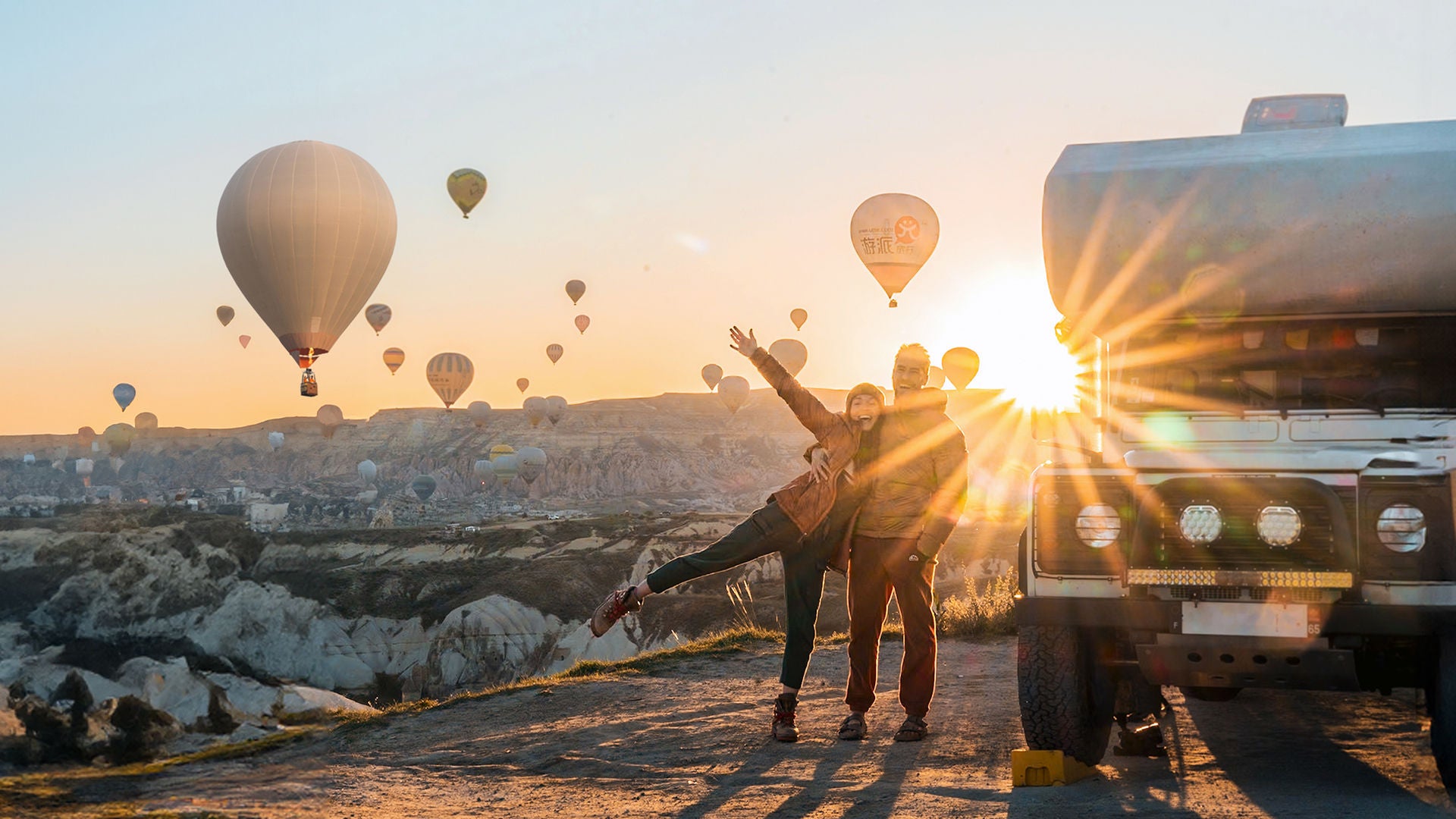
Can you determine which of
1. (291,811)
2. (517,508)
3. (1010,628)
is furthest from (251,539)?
(291,811)

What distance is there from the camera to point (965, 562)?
176 feet

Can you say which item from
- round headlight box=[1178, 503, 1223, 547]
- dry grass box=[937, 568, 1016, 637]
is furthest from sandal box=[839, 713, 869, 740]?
dry grass box=[937, 568, 1016, 637]

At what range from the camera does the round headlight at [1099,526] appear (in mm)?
5973

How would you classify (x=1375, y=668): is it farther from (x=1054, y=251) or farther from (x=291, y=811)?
(x=291, y=811)

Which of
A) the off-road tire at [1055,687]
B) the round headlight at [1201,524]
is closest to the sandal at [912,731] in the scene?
the off-road tire at [1055,687]

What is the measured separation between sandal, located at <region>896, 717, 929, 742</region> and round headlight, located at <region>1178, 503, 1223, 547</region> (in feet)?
7.40

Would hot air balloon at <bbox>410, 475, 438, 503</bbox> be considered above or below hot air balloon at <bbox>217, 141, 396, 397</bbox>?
below

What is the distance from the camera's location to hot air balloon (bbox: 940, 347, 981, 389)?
53.9m

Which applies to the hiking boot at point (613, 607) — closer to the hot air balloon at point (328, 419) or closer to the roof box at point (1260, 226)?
the roof box at point (1260, 226)

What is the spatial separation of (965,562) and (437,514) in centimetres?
7639

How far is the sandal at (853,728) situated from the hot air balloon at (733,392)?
83.3 m

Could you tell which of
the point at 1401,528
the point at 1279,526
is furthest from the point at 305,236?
the point at 1401,528

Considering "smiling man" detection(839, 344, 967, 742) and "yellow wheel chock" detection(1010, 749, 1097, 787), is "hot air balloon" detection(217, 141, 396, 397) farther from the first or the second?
"yellow wheel chock" detection(1010, 749, 1097, 787)

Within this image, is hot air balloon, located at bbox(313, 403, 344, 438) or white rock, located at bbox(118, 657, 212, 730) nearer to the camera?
white rock, located at bbox(118, 657, 212, 730)
